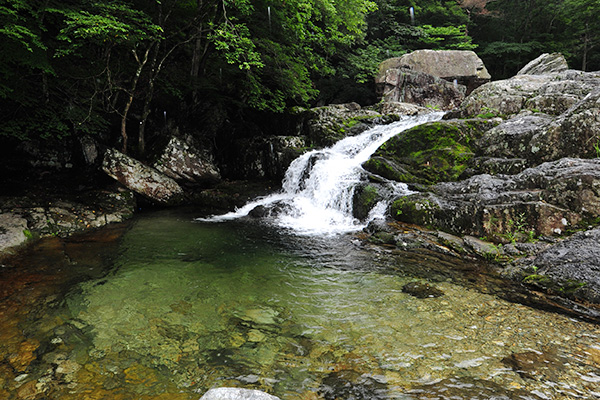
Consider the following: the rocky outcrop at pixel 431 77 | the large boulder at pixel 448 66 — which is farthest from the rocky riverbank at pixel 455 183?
the large boulder at pixel 448 66

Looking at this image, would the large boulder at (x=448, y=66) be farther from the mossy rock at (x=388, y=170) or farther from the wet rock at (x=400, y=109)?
the mossy rock at (x=388, y=170)

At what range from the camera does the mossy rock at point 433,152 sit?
9547 millimetres

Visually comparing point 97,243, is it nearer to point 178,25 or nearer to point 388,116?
point 178,25

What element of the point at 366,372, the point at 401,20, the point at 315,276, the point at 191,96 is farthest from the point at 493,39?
the point at 366,372

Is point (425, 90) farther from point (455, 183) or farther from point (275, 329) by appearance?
point (275, 329)

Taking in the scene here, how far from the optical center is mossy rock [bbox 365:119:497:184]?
9547mm

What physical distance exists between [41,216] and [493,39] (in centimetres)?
3397

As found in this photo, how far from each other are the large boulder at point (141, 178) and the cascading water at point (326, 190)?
8.86 ft

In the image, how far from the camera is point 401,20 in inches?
1003

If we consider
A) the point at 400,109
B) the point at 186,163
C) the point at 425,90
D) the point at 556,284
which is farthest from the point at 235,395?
the point at 425,90

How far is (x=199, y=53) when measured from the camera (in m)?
13.4

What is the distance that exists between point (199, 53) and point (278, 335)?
44.5 ft

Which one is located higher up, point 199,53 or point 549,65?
point 549,65

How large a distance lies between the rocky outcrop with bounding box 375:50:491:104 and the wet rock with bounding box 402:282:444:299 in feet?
55.8
